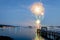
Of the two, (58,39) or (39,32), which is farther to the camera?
(39,32)

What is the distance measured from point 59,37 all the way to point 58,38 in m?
0.63

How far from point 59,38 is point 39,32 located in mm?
25960

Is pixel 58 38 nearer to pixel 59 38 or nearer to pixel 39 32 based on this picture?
pixel 59 38

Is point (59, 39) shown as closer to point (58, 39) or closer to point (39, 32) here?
point (58, 39)

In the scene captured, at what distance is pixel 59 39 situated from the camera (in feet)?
77.4

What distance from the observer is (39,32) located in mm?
49469

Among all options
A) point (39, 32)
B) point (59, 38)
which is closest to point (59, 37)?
point (59, 38)

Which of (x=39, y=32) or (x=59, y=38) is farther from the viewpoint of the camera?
(x=39, y=32)

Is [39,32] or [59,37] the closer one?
[59,37]

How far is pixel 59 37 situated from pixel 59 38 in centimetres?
40

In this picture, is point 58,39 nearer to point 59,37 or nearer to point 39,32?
point 59,37

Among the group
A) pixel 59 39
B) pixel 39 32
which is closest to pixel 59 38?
pixel 59 39

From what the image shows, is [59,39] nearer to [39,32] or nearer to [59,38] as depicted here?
[59,38]

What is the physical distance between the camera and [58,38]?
2380 cm
